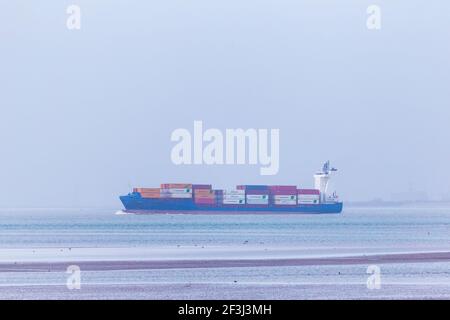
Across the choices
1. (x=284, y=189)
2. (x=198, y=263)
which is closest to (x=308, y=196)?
(x=284, y=189)

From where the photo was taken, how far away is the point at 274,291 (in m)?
12.1

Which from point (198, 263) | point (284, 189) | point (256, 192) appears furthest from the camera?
point (256, 192)

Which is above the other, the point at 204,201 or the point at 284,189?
the point at 284,189

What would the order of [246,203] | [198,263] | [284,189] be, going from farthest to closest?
[246,203] < [284,189] < [198,263]

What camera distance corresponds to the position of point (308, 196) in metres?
31.5

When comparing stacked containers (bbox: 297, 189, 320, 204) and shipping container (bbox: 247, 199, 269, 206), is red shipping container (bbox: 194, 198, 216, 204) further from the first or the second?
stacked containers (bbox: 297, 189, 320, 204)

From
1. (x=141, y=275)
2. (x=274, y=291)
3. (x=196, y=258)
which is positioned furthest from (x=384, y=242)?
(x=274, y=291)

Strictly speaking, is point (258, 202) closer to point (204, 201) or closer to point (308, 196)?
point (308, 196)

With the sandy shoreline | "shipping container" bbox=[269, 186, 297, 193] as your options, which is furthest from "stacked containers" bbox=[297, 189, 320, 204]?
the sandy shoreline

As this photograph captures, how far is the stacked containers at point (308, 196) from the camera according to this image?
30602 mm

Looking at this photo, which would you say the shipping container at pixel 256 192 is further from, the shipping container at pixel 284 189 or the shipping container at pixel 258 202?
the shipping container at pixel 284 189

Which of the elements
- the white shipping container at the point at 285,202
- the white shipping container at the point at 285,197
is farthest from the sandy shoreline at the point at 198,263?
the white shipping container at the point at 285,202

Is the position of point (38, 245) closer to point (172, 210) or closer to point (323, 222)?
point (172, 210)

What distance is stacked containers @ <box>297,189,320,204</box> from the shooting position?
1205 inches
